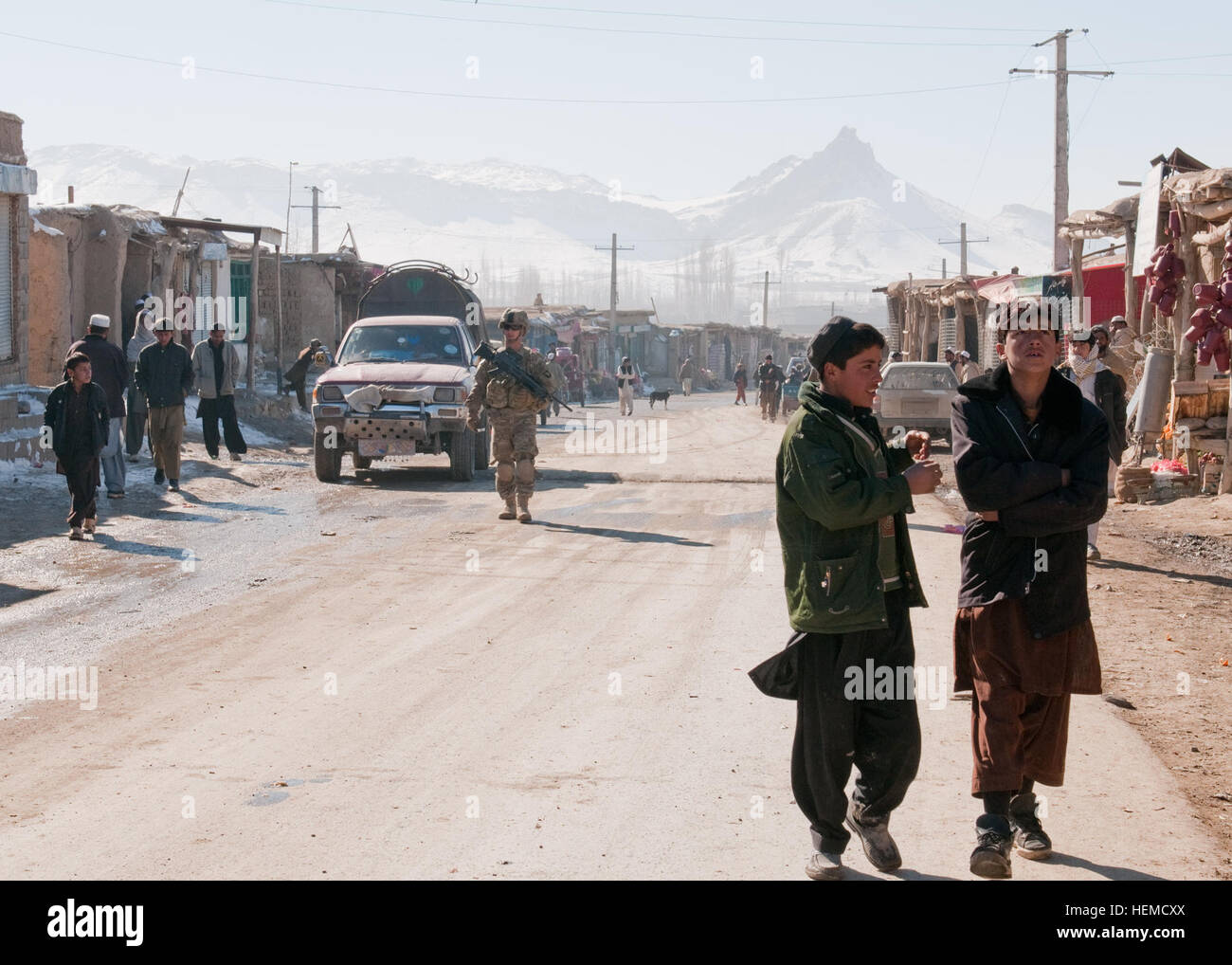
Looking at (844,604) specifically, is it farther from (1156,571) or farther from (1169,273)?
(1169,273)

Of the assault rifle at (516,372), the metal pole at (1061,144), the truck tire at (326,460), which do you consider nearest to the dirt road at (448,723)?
the assault rifle at (516,372)

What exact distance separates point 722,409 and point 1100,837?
122 ft

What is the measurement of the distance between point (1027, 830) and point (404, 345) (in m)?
14.1

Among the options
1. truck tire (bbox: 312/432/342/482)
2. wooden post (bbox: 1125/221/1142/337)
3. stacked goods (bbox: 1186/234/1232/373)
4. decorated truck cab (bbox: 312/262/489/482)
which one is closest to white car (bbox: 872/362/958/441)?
wooden post (bbox: 1125/221/1142/337)

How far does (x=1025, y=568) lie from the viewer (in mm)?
4586

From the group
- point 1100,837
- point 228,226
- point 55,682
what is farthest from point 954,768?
point 228,226

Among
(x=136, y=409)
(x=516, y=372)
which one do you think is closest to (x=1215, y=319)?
(x=516, y=372)

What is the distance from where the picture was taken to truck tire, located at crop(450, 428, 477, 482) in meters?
17.0

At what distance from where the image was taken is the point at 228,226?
75.8 ft

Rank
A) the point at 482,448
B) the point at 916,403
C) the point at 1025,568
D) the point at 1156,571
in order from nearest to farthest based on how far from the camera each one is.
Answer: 1. the point at 1025,568
2. the point at 1156,571
3. the point at 482,448
4. the point at 916,403

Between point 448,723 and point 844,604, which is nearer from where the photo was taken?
point 844,604

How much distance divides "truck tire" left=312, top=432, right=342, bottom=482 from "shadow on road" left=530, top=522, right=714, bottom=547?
177 inches

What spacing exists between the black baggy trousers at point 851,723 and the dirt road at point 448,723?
242 mm
